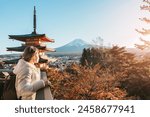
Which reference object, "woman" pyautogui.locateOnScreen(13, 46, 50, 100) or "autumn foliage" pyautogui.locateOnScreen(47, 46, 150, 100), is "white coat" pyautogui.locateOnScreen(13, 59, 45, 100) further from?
"autumn foliage" pyautogui.locateOnScreen(47, 46, 150, 100)

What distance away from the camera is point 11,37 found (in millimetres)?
32312

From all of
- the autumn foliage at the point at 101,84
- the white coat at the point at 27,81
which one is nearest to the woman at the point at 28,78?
the white coat at the point at 27,81

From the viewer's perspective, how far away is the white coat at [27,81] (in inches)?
135

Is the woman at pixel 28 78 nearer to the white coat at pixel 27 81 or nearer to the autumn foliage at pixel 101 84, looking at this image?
the white coat at pixel 27 81

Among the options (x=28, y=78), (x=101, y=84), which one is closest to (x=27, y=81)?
(x=28, y=78)

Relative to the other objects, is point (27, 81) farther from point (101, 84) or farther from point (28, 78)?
point (101, 84)

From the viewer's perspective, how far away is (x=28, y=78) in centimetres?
344

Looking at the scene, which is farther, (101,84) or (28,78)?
(101,84)

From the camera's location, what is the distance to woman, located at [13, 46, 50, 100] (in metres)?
3.43

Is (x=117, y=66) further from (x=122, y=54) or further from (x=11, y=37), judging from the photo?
(x=11, y=37)

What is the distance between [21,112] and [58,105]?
453mm

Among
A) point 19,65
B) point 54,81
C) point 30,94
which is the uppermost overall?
point 19,65

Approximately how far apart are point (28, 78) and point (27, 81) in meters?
0.03

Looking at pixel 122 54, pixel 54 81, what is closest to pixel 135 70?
pixel 54 81
